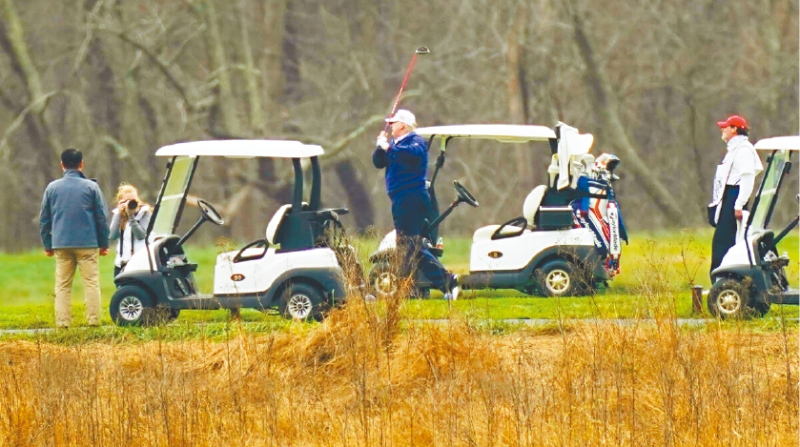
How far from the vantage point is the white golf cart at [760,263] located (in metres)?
12.5

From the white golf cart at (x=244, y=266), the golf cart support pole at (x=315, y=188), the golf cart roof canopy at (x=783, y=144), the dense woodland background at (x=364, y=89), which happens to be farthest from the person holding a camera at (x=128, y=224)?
the dense woodland background at (x=364, y=89)

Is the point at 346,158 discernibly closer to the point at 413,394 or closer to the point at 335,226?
the point at 335,226

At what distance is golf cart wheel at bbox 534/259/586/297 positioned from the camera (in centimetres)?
1524

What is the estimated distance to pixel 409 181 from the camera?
14.1m

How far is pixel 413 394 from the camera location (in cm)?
946

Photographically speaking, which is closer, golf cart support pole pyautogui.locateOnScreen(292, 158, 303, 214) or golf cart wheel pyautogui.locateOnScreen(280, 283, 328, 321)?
golf cart wheel pyautogui.locateOnScreen(280, 283, 328, 321)

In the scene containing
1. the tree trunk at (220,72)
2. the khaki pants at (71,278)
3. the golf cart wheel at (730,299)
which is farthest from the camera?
the tree trunk at (220,72)

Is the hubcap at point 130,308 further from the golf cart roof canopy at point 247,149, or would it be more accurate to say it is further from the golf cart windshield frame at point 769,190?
the golf cart windshield frame at point 769,190

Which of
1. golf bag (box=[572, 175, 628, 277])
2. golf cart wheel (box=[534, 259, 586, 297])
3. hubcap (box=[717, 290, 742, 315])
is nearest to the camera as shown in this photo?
hubcap (box=[717, 290, 742, 315])

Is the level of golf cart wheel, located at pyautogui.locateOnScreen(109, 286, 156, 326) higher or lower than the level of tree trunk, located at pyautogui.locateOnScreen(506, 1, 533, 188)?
lower

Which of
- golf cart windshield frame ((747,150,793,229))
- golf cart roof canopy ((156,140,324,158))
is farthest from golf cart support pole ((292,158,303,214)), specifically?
golf cart windshield frame ((747,150,793,229))

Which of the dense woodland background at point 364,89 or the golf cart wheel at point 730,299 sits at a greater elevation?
the dense woodland background at point 364,89

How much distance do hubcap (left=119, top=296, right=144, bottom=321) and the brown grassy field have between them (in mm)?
2025

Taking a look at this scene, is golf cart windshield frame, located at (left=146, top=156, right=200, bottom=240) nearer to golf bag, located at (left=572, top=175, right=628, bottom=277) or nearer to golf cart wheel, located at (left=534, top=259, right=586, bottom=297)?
golf cart wheel, located at (left=534, top=259, right=586, bottom=297)
